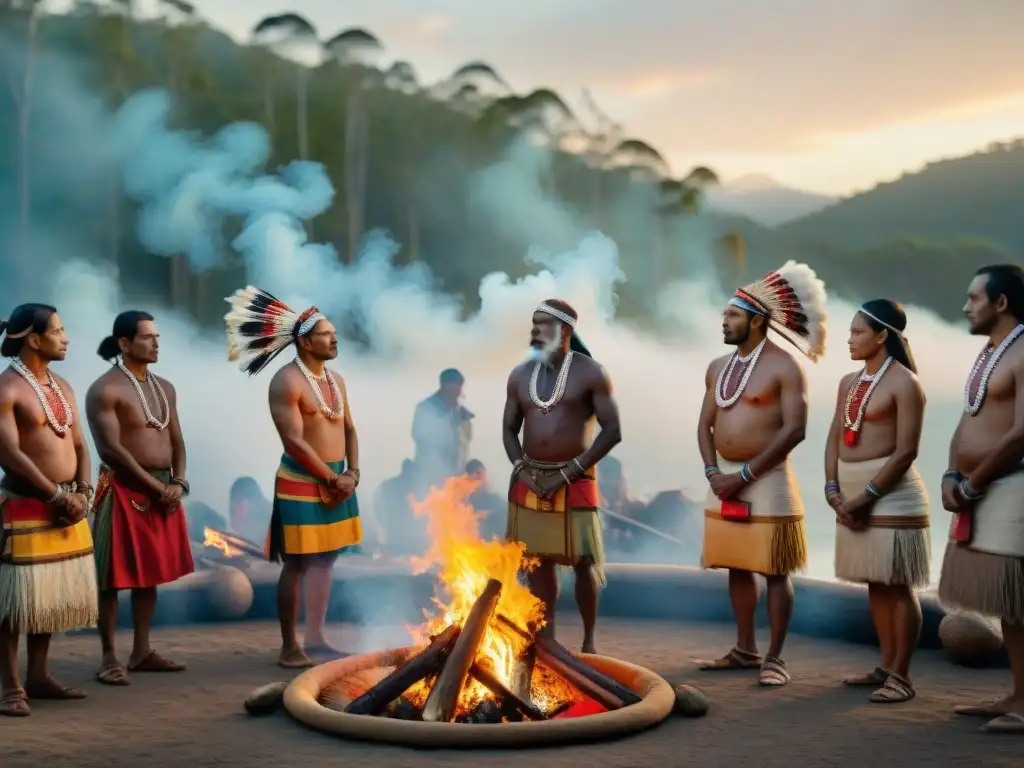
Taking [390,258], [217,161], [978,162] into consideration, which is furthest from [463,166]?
[978,162]

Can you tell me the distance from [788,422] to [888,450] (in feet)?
1.95

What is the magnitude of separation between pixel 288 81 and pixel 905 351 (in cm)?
2592

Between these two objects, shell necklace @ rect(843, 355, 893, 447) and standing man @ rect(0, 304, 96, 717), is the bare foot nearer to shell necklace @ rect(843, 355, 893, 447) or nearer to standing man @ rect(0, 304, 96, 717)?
standing man @ rect(0, 304, 96, 717)

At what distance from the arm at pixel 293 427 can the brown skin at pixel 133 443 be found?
56cm

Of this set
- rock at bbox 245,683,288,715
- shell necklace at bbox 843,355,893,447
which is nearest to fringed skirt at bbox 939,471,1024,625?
shell necklace at bbox 843,355,893,447

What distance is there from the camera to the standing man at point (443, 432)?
1180cm

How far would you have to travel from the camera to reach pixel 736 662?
7.18 m

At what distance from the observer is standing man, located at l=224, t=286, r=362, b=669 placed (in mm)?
7383

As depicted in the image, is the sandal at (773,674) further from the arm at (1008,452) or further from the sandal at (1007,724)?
the arm at (1008,452)

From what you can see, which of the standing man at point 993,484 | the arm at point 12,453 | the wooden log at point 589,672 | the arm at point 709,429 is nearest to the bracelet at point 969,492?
the standing man at point 993,484

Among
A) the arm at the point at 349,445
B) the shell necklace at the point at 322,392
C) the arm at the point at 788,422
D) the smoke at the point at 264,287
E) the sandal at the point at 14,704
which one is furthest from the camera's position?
the smoke at the point at 264,287

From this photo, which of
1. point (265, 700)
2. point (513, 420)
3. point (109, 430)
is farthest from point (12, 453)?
point (513, 420)

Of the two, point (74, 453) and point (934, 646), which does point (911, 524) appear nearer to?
point (934, 646)

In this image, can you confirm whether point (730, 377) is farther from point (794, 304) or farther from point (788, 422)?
point (794, 304)
